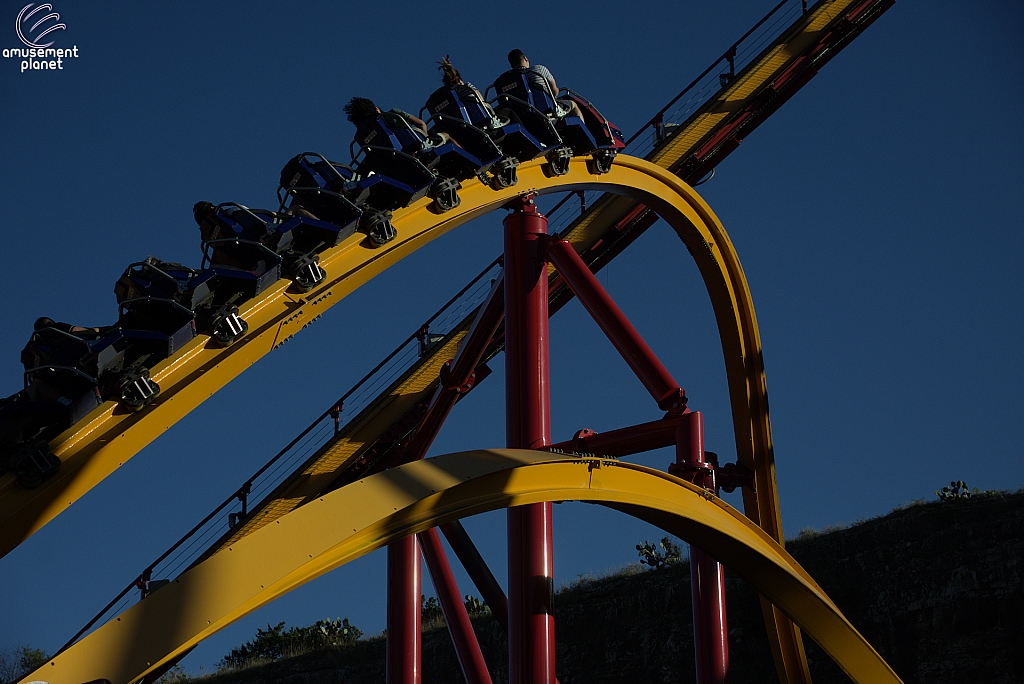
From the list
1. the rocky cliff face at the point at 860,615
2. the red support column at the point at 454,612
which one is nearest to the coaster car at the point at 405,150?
the red support column at the point at 454,612

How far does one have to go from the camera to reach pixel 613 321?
8.32 meters

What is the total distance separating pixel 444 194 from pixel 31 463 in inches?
113

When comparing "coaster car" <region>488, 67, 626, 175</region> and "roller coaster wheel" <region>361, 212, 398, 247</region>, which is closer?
"roller coaster wheel" <region>361, 212, 398, 247</region>

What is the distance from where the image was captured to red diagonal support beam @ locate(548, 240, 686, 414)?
827 centimetres

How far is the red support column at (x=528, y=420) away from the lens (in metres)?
6.81

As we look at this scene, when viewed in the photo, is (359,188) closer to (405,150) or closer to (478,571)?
(405,150)

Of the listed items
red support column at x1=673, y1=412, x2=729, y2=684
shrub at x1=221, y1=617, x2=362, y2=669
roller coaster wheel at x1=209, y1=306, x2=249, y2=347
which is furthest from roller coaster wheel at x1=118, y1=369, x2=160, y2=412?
shrub at x1=221, y1=617, x2=362, y2=669

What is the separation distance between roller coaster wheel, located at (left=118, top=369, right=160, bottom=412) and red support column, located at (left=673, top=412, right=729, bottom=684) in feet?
12.5

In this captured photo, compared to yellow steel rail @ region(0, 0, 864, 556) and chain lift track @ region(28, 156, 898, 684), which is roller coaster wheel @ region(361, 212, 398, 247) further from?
chain lift track @ region(28, 156, 898, 684)

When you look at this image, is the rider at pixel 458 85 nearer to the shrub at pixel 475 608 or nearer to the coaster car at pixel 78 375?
the coaster car at pixel 78 375

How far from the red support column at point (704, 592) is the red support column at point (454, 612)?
1.55m

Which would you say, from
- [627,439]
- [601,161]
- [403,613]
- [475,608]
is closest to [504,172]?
[601,161]

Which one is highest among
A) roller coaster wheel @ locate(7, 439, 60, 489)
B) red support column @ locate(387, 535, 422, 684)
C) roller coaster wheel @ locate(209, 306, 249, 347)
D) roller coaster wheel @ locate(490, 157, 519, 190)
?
roller coaster wheel @ locate(490, 157, 519, 190)

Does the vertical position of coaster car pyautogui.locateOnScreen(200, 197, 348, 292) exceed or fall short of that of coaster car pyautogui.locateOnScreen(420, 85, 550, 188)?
it falls short
